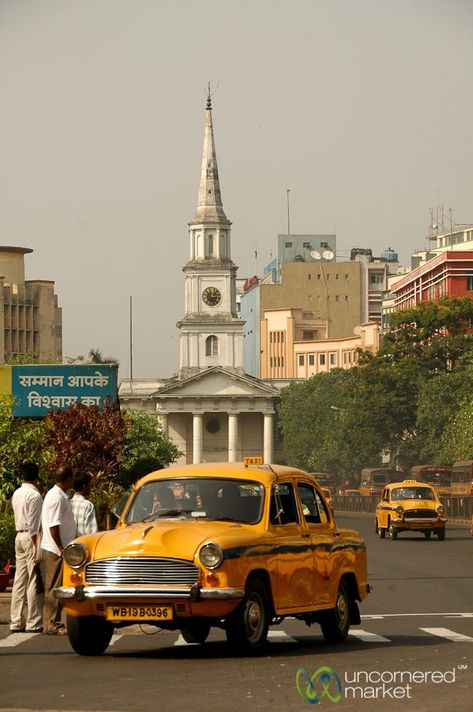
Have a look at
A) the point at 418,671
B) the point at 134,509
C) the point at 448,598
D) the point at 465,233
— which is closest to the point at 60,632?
the point at 134,509

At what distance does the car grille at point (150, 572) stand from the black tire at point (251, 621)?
0.45 metres

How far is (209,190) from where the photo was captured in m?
152

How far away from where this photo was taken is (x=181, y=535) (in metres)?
13.5

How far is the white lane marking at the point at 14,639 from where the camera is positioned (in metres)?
15.1

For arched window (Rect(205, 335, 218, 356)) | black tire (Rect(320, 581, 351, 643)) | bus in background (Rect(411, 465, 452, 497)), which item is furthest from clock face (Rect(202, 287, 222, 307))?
black tire (Rect(320, 581, 351, 643))

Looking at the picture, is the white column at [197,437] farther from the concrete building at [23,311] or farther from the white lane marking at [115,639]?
the white lane marking at [115,639]

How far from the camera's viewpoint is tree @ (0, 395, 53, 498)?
29.8 meters

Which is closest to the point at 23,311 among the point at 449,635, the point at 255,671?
the point at 449,635

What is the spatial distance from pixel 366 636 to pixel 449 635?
0.76 metres

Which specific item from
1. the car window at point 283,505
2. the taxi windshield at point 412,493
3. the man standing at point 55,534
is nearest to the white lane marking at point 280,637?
the car window at point 283,505

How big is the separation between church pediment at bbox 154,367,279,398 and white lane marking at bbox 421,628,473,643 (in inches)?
5377

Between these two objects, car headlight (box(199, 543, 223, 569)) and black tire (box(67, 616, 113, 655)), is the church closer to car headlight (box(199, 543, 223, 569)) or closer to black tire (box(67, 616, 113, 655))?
→ black tire (box(67, 616, 113, 655))

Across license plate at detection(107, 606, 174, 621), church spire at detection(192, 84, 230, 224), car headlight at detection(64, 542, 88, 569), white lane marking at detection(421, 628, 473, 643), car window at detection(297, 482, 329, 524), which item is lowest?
white lane marking at detection(421, 628, 473, 643)

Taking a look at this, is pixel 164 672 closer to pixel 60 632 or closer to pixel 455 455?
pixel 60 632
